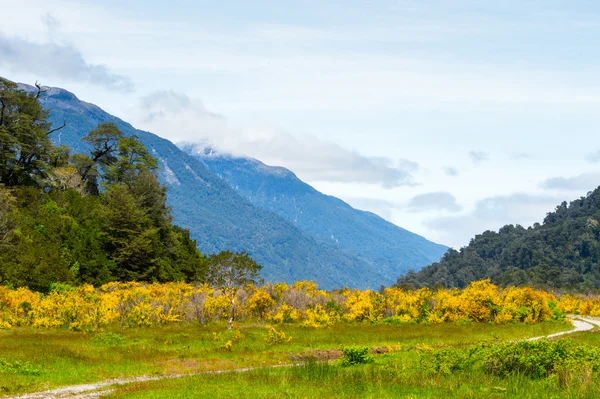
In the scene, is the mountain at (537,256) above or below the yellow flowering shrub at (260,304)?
above

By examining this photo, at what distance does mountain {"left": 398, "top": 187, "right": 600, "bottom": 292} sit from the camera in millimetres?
129375

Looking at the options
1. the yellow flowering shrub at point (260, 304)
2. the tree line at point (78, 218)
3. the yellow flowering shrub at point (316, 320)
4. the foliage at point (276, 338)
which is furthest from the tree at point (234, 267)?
the foliage at point (276, 338)

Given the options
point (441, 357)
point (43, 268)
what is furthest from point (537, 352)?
point (43, 268)

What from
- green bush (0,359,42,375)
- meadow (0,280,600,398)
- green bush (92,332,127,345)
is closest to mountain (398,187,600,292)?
meadow (0,280,600,398)

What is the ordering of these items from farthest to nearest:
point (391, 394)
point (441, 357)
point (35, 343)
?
point (35, 343) < point (441, 357) < point (391, 394)

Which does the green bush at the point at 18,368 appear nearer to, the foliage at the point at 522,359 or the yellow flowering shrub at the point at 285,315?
the foliage at the point at 522,359

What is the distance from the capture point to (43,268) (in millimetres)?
52812

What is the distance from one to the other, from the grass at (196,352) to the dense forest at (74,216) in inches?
791

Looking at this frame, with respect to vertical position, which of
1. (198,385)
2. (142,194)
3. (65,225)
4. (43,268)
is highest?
(142,194)

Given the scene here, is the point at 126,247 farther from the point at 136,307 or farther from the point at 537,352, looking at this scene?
the point at 537,352

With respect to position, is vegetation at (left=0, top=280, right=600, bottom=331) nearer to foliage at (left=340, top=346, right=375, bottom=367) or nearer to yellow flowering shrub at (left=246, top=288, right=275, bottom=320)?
yellow flowering shrub at (left=246, top=288, right=275, bottom=320)

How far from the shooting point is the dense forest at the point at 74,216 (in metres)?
55.2

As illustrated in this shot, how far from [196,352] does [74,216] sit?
148 ft

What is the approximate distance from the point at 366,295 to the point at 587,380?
3573cm
